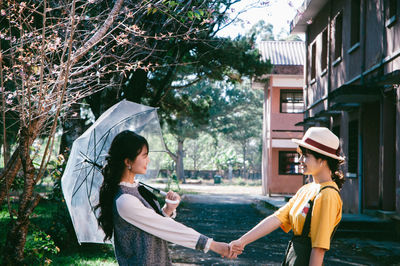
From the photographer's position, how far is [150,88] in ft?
60.6

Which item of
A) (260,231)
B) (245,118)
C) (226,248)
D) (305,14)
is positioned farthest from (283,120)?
(226,248)

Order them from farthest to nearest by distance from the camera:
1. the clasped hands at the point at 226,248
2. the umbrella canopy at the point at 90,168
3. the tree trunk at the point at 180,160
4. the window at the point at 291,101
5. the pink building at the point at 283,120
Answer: the tree trunk at the point at 180,160 → the window at the point at 291,101 → the pink building at the point at 283,120 → the umbrella canopy at the point at 90,168 → the clasped hands at the point at 226,248

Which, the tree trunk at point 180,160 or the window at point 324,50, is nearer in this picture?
the window at point 324,50

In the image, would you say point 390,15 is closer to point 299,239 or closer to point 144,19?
point 144,19

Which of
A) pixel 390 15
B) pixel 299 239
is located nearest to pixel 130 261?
pixel 299 239

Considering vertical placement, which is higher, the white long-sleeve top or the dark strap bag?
the white long-sleeve top

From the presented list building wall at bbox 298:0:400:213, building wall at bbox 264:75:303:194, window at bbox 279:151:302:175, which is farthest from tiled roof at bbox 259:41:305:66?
building wall at bbox 298:0:400:213

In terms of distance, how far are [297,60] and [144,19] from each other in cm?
1856

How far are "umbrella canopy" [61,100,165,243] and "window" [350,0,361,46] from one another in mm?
11622

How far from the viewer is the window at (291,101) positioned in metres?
28.9

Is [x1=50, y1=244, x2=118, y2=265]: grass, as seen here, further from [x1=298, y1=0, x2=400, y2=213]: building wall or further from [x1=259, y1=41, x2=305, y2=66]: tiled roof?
[x1=259, y1=41, x2=305, y2=66]: tiled roof

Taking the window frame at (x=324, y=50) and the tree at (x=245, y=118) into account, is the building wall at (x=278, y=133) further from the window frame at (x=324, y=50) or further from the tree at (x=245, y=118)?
the tree at (x=245, y=118)

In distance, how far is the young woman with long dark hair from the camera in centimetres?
311

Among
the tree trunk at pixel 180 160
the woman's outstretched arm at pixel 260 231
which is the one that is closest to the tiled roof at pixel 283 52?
the tree trunk at pixel 180 160
